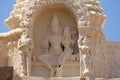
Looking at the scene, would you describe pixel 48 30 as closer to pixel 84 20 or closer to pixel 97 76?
pixel 84 20

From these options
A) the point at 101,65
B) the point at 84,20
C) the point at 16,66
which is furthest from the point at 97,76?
the point at 16,66

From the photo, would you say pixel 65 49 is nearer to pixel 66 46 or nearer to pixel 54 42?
pixel 66 46

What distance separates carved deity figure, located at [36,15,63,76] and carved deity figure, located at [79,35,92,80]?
1667mm

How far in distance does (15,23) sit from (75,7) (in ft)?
12.5

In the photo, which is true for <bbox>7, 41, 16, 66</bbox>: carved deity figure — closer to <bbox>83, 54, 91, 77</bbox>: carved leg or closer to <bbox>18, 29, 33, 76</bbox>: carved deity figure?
<bbox>18, 29, 33, 76</bbox>: carved deity figure

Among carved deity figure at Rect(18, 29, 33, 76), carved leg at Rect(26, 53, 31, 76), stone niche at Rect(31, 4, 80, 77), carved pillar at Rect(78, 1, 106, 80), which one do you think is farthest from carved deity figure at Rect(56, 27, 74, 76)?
carved deity figure at Rect(18, 29, 33, 76)

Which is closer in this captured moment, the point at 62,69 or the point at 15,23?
the point at 62,69

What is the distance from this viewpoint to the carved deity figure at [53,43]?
19.6 m

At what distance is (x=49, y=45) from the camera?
790 inches

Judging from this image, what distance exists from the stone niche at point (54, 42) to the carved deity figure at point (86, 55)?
2.69 feet

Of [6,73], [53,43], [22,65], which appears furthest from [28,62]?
[6,73]

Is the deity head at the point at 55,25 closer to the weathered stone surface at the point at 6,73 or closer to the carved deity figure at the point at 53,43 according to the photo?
the carved deity figure at the point at 53,43

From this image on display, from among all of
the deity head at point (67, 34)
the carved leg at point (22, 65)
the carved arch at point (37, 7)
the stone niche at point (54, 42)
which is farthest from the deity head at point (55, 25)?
the carved leg at point (22, 65)

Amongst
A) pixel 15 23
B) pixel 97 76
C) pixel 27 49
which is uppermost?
pixel 15 23
